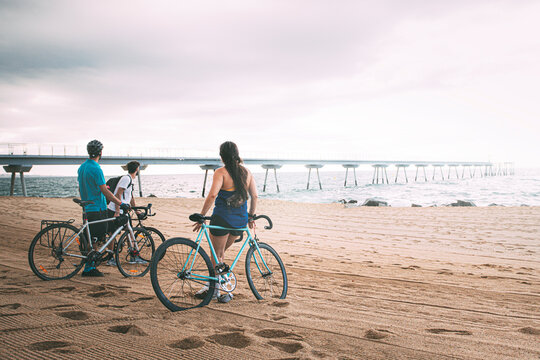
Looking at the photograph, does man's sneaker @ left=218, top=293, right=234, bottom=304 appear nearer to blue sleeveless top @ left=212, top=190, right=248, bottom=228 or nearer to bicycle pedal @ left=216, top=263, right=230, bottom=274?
bicycle pedal @ left=216, top=263, right=230, bottom=274

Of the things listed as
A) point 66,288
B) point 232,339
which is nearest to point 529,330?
point 232,339

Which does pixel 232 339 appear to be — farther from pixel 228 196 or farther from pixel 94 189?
pixel 94 189

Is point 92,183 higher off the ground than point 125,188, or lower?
→ higher

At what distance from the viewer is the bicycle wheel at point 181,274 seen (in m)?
A: 3.55

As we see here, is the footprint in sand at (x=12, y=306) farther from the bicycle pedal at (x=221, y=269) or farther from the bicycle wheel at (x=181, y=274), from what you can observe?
the bicycle pedal at (x=221, y=269)

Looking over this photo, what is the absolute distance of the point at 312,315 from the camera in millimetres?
3658

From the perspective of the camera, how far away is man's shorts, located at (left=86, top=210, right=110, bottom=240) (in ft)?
17.5

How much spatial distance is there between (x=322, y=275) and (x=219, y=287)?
265 cm

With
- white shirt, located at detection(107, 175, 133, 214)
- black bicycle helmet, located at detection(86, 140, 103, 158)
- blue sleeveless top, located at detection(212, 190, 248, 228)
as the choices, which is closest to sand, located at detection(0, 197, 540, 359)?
blue sleeveless top, located at detection(212, 190, 248, 228)

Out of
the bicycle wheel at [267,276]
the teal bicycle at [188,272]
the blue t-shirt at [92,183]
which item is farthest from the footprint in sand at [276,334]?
the blue t-shirt at [92,183]

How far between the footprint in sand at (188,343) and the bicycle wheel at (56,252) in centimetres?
324

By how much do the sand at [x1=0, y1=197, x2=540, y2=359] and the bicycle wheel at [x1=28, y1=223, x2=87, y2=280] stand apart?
0.72ft

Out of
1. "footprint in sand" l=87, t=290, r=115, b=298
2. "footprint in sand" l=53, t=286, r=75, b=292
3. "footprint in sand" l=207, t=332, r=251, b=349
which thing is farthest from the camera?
"footprint in sand" l=53, t=286, r=75, b=292

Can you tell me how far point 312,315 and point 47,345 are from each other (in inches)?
97.4
